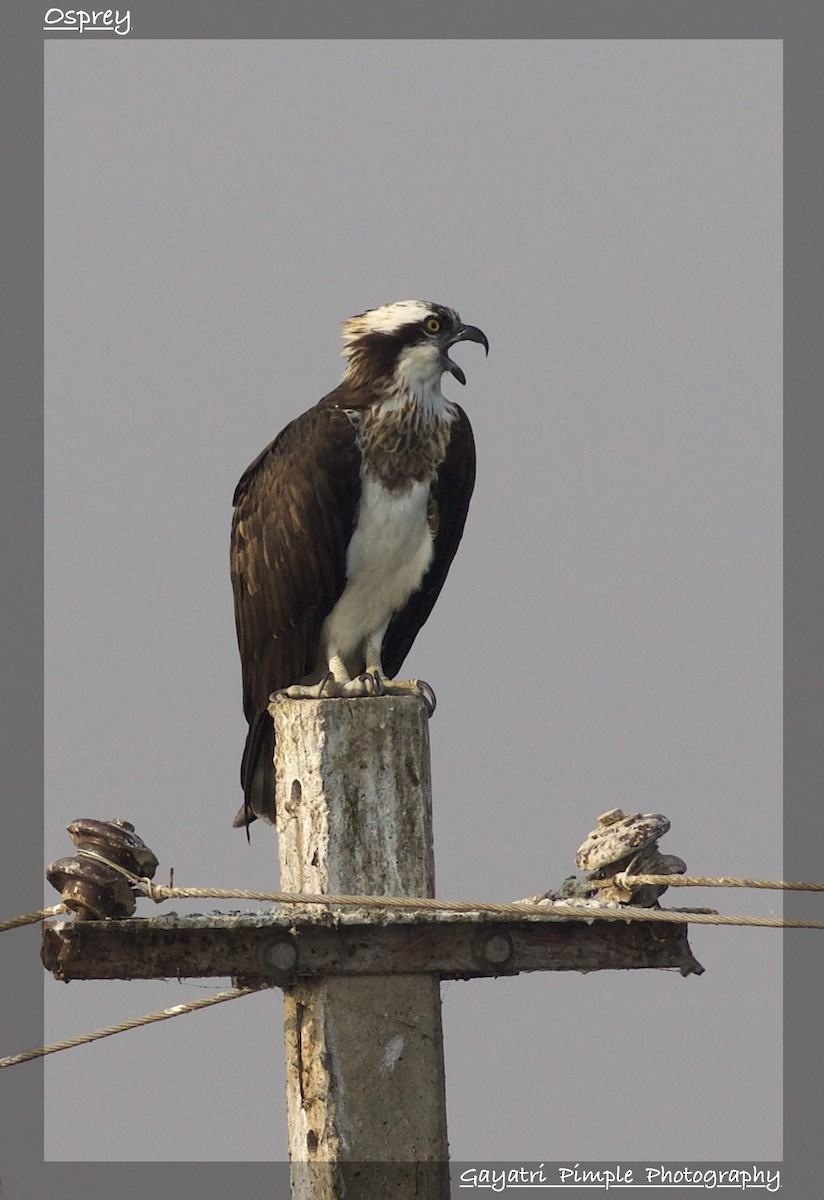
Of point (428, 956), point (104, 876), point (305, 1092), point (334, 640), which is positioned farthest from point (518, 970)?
point (334, 640)

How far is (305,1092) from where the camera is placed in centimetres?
663

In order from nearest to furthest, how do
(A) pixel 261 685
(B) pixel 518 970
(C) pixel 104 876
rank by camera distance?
(C) pixel 104 876 → (B) pixel 518 970 → (A) pixel 261 685

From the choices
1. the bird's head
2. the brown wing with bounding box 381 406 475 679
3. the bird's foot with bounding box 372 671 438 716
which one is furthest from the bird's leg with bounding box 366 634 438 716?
the bird's head

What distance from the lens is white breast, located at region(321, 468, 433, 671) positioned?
8242mm

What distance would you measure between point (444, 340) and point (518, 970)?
9.64ft

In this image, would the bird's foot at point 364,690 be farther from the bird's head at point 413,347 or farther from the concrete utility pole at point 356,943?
the bird's head at point 413,347

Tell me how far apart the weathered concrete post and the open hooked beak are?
193cm

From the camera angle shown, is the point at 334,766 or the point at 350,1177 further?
the point at 334,766

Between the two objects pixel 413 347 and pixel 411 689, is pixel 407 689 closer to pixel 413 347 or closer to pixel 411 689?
pixel 411 689

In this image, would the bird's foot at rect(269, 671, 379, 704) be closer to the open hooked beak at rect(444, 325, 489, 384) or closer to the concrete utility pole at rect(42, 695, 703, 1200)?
the concrete utility pole at rect(42, 695, 703, 1200)

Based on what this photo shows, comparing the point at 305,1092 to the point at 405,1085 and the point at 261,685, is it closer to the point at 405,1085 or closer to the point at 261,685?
the point at 405,1085

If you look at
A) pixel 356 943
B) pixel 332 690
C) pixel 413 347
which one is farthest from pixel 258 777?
pixel 413 347

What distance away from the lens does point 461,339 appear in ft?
27.5

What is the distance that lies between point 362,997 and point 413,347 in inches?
119
